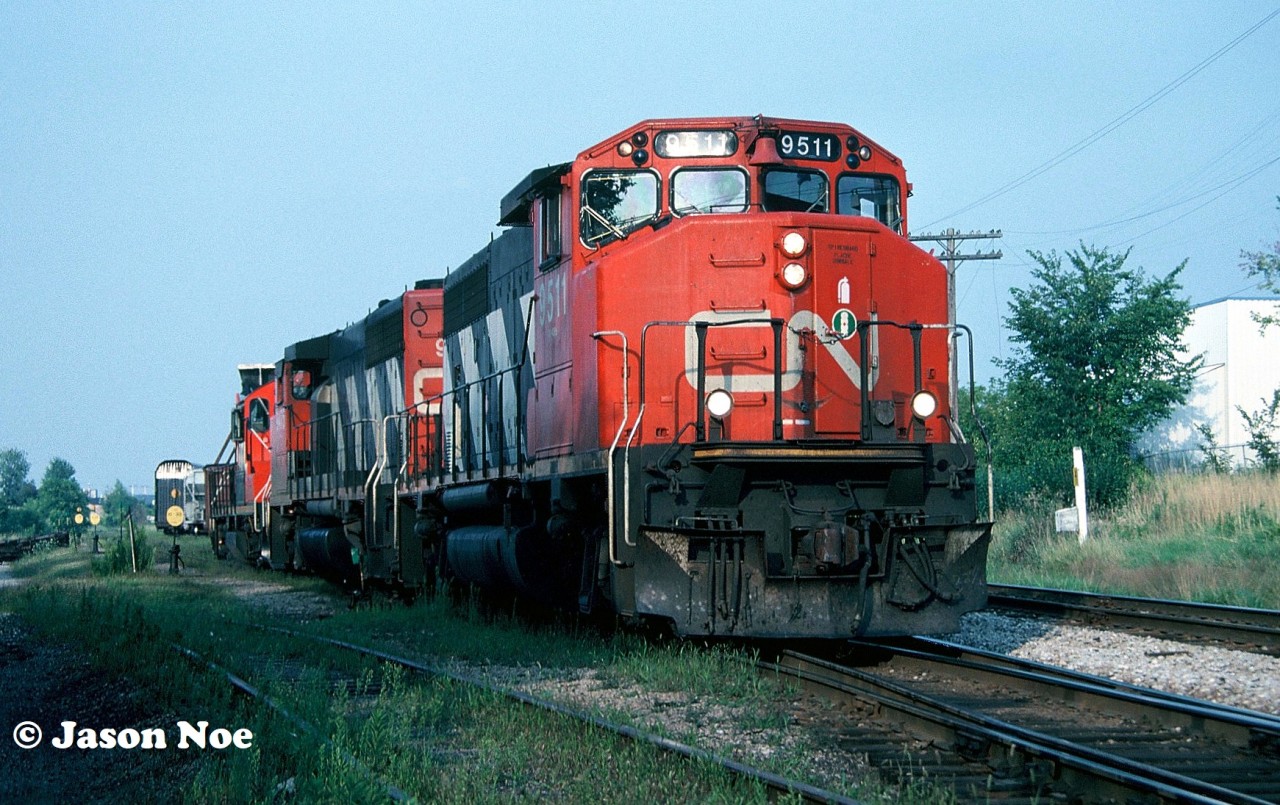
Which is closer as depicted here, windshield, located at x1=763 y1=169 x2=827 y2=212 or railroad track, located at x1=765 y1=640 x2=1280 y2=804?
railroad track, located at x1=765 y1=640 x2=1280 y2=804

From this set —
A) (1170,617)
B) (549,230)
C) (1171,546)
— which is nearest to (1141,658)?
(1170,617)

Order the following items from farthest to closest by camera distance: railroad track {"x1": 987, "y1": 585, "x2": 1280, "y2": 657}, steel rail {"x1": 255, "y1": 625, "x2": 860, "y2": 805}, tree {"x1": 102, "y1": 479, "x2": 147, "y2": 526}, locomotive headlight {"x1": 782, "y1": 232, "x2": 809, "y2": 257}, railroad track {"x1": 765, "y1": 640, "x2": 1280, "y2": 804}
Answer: tree {"x1": 102, "y1": 479, "x2": 147, "y2": 526} < railroad track {"x1": 987, "y1": 585, "x2": 1280, "y2": 657} < locomotive headlight {"x1": 782, "y1": 232, "x2": 809, "y2": 257} < railroad track {"x1": 765, "y1": 640, "x2": 1280, "y2": 804} < steel rail {"x1": 255, "y1": 625, "x2": 860, "y2": 805}

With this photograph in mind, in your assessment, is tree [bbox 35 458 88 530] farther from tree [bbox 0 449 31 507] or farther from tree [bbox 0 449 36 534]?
tree [bbox 0 449 31 507]

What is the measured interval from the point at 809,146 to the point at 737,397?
1.88 meters

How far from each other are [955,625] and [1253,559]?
24.5 ft

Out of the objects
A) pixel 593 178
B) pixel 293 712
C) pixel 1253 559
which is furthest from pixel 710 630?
pixel 1253 559

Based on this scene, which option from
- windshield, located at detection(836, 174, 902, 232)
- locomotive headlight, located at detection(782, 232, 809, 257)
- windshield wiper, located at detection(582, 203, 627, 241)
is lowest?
locomotive headlight, located at detection(782, 232, 809, 257)

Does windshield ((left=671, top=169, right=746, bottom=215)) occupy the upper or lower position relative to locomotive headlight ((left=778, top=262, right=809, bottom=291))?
upper

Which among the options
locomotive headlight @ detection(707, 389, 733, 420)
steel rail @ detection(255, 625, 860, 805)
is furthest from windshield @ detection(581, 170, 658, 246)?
steel rail @ detection(255, 625, 860, 805)

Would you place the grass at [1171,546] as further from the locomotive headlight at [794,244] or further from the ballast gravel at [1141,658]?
the locomotive headlight at [794,244]

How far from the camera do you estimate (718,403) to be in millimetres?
8031

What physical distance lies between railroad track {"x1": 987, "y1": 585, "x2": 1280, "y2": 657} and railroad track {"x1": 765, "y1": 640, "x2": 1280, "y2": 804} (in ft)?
6.84

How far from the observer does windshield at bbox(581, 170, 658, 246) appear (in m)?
9.08

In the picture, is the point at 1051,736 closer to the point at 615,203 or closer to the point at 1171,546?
the point at 615,203
